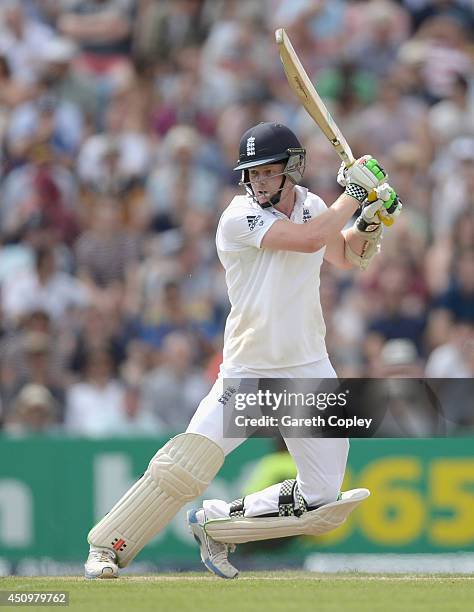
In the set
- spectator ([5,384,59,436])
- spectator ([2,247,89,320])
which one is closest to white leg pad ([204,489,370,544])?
spectator ([5,384,59,436])

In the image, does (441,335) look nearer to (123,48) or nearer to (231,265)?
(231,265)

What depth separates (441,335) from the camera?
1028 centimetres

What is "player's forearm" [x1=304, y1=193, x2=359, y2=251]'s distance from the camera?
652 cm

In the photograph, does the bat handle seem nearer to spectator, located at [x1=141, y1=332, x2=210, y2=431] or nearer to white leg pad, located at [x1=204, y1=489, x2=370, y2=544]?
white leg pad, located at [x1=204, y1=489, x2=370, y2=544]

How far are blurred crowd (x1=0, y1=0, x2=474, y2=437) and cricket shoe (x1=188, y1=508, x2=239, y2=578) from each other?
5.07ft

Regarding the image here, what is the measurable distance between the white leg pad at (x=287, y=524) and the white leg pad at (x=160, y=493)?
0.24 meters

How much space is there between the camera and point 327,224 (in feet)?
21.5

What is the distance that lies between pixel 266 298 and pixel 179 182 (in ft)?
17.5

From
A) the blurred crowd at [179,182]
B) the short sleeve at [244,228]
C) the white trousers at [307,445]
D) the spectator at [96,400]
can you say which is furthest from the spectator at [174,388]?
the short sleeve at [244,228]

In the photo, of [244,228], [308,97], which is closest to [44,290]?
[308,97]

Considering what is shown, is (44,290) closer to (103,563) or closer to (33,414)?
(33,414)

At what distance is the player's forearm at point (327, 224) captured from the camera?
6.52 meters

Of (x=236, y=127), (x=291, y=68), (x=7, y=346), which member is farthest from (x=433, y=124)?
(x=291, y=68)

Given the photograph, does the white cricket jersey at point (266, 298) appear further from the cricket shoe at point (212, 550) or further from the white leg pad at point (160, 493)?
the cricket shoe at point (212, 550)
